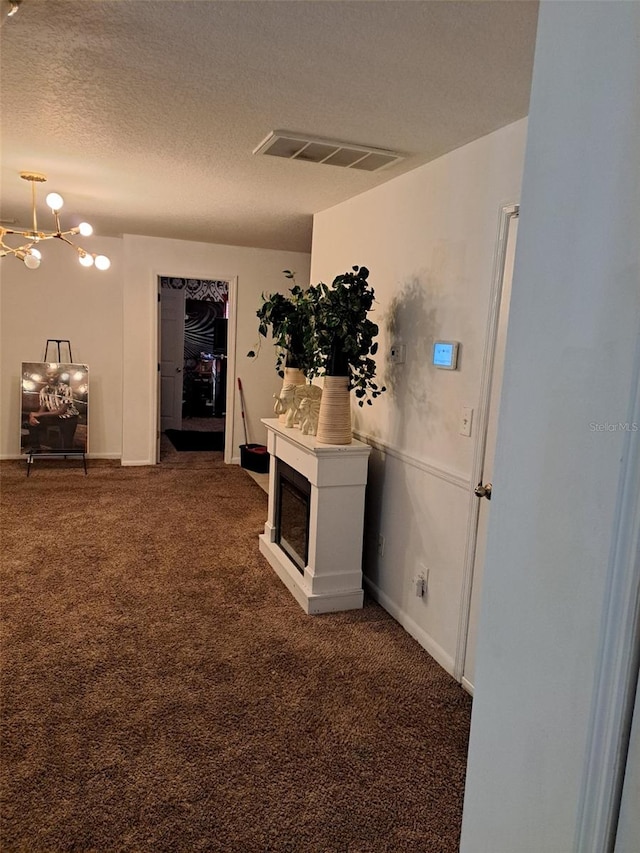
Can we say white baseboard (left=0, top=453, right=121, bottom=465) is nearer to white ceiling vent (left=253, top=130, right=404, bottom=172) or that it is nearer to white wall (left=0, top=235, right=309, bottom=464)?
white wall (left=0, top=235, right=309, bottom=464)

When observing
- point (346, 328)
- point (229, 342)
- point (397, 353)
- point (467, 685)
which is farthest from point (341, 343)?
point (229, 342)

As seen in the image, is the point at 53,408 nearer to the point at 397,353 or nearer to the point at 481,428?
the point at 397,353

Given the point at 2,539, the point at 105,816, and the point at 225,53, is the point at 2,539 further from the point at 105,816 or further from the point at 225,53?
the point at 225,53

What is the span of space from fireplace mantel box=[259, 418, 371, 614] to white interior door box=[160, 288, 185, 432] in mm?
5564

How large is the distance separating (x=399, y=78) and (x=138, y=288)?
4640 mm

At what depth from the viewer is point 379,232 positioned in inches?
138

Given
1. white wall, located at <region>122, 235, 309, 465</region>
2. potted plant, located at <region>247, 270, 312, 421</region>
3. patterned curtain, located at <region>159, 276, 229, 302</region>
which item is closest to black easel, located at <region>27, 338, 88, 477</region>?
white wall, located at <region>122, 235, 309, 465</region>

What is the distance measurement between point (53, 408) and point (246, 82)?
15.4ft

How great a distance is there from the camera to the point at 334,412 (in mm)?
3316

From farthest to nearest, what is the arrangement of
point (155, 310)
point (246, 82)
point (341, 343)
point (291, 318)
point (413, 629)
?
1. point (155, 310)
2. point (291, 318)
3. point (341, 343)
4. point (413, 629)
5. point (246, 82)

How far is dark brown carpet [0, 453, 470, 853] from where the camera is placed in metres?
1.86

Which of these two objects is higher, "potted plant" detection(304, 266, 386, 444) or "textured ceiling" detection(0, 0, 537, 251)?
"textured ceiling" detection(0, 0, 537, 251)

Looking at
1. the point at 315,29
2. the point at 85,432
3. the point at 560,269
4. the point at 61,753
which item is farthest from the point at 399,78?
the point at 85,432
